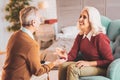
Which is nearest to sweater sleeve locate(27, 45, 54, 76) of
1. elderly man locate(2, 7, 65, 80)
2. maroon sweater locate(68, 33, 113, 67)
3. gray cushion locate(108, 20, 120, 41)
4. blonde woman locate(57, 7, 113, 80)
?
elderly man locate(2, 7, 65, 80)

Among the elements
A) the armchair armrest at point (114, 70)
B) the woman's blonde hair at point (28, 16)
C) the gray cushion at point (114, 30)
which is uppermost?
the woman's blonde hair at point (28, 16)

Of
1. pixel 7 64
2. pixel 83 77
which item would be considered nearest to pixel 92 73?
pixel 83 77

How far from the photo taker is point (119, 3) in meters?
5.14

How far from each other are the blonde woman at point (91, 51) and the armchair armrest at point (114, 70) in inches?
3.9

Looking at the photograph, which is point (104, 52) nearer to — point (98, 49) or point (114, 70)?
point (98, 49)

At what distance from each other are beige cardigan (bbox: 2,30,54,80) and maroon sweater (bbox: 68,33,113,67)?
0.74 metres

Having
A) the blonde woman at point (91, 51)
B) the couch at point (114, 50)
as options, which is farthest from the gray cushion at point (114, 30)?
the blonde woman at point (91, 51)

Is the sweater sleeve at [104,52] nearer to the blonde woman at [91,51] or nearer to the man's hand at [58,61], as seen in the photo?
the blonde woman at [91,51]

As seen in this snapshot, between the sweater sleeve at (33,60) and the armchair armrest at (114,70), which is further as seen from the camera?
the armchair armrest at (114,70)

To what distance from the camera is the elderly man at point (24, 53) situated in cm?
211

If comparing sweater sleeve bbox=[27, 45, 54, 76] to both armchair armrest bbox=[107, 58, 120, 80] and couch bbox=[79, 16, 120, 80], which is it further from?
armchair armrest bbox=[107, 58, 120, 80]

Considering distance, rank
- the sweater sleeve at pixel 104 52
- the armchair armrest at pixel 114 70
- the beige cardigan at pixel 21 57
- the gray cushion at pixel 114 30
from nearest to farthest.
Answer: the beige cardigan at pixel 21 57 < the armchair armrest at pixel 114 70 < the sweater sleeve at pixel 104 52 < the gray cushion at pixel 114 30

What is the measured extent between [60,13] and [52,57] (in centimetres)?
213

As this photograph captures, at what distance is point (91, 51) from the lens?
105 inches
